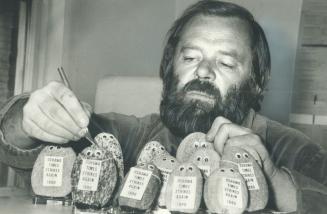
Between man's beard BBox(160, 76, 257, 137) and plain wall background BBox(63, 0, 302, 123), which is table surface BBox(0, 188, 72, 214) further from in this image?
plain wall background BBox(63, 0, 302, 123)

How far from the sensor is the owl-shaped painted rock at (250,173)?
696 millimetres

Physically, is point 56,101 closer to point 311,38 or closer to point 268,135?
point 268,135

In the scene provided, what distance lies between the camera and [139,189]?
2.27 ft

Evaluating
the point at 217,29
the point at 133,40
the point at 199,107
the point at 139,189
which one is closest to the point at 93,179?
the point at 139,189

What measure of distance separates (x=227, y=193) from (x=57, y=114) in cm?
27

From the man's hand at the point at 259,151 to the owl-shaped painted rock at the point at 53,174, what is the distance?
0.20 m

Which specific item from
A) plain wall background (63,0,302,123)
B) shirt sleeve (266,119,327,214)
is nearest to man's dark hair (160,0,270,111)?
shirt sleeve (266,119,327,214)

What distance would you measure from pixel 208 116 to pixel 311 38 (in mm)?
642

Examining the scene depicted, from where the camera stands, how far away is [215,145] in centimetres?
79

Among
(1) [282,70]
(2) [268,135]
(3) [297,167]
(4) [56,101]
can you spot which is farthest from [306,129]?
(4) [56,101]

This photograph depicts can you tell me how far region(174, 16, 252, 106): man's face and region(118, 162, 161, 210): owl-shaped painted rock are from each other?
1.13 ft

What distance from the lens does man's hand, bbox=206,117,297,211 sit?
2.53 feet

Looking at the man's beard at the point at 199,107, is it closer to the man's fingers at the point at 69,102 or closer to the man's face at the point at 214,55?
the man's face at the point at 214,55

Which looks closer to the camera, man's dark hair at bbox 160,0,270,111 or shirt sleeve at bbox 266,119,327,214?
shirt sleeve at bbox 266,119,327,214
